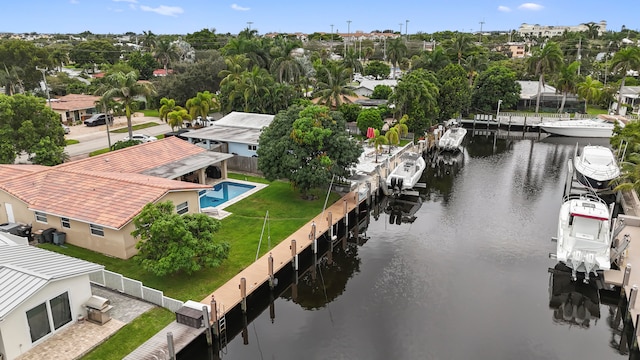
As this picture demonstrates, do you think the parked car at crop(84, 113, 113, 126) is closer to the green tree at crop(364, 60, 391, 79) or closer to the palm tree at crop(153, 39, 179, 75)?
the palm tree at crop(153, 39, 179, 75)

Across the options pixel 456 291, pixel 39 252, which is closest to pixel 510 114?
pixel 456 291

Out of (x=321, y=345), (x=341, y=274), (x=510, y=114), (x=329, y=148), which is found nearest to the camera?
(x=321, y=345)

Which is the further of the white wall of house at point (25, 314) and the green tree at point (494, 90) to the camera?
the green tree at point (494, 90)

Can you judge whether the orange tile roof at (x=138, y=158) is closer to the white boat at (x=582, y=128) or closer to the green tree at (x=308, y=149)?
the green tree at (x=308, y=149)

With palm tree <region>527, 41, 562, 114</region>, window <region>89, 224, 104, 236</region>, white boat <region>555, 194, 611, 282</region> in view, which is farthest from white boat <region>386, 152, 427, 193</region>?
palm tree <region>527, 41, 562, 114</region>

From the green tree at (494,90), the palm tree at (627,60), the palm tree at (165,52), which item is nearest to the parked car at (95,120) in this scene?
the palm tree at (165,52)

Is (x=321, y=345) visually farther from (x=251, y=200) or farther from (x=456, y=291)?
(x=251, y=200)
